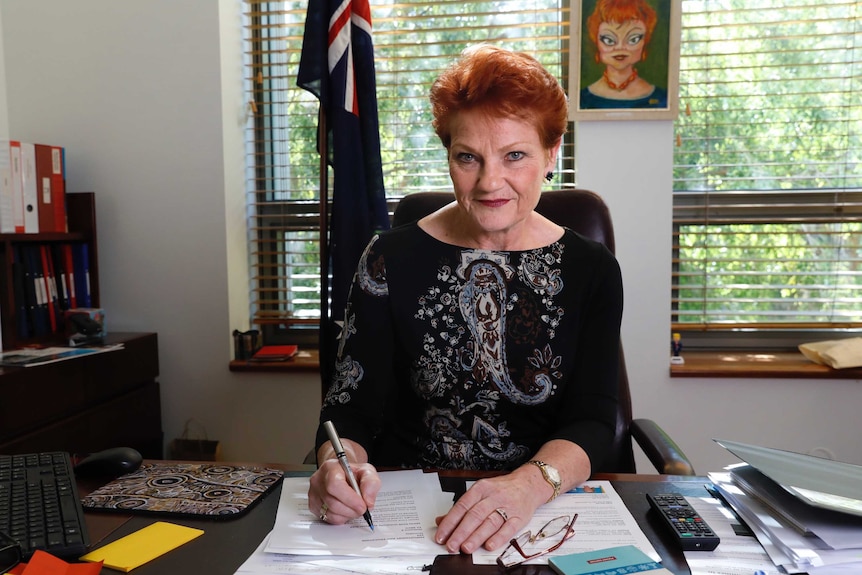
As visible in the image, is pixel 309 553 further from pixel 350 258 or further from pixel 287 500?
pixel 350 258

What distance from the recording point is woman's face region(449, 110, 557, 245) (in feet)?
4.18

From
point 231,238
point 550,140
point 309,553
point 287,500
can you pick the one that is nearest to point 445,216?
point 550,140

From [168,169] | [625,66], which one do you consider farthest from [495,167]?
[168,169]

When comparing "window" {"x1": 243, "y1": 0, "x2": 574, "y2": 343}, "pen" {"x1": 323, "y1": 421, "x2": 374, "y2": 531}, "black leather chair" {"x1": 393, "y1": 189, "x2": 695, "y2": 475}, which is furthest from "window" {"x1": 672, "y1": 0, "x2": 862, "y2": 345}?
"pen" {"x1": 323, "y1": 421, "x2": 374, "y2": 531}

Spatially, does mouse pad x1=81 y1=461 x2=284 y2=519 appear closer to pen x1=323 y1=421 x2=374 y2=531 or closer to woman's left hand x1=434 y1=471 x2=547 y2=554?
pen x1=323 y1=421 x2=374 y2=531

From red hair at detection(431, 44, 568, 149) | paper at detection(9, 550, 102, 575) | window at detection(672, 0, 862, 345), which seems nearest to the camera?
paper at detection(9, 550, 102, 575)

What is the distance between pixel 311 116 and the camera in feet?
8.85

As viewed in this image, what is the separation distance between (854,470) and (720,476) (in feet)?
0.58

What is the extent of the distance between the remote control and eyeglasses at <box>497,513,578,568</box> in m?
0.11

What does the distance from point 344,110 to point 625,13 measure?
1.00 m

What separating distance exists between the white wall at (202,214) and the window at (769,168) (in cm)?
26

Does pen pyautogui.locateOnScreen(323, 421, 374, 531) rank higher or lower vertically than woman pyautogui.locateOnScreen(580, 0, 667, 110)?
lower

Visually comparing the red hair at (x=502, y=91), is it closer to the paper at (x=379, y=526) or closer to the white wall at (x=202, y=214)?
the paper at (x=379, y=526)

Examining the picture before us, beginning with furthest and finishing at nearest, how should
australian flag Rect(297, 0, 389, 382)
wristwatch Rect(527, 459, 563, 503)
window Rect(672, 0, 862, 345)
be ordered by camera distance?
1. window Rect(672, 0, 862, 345)
2. australian flag Rect(297, 0, 389, 382)
3. wristwatch Rect(527, 459, 563, 503)
